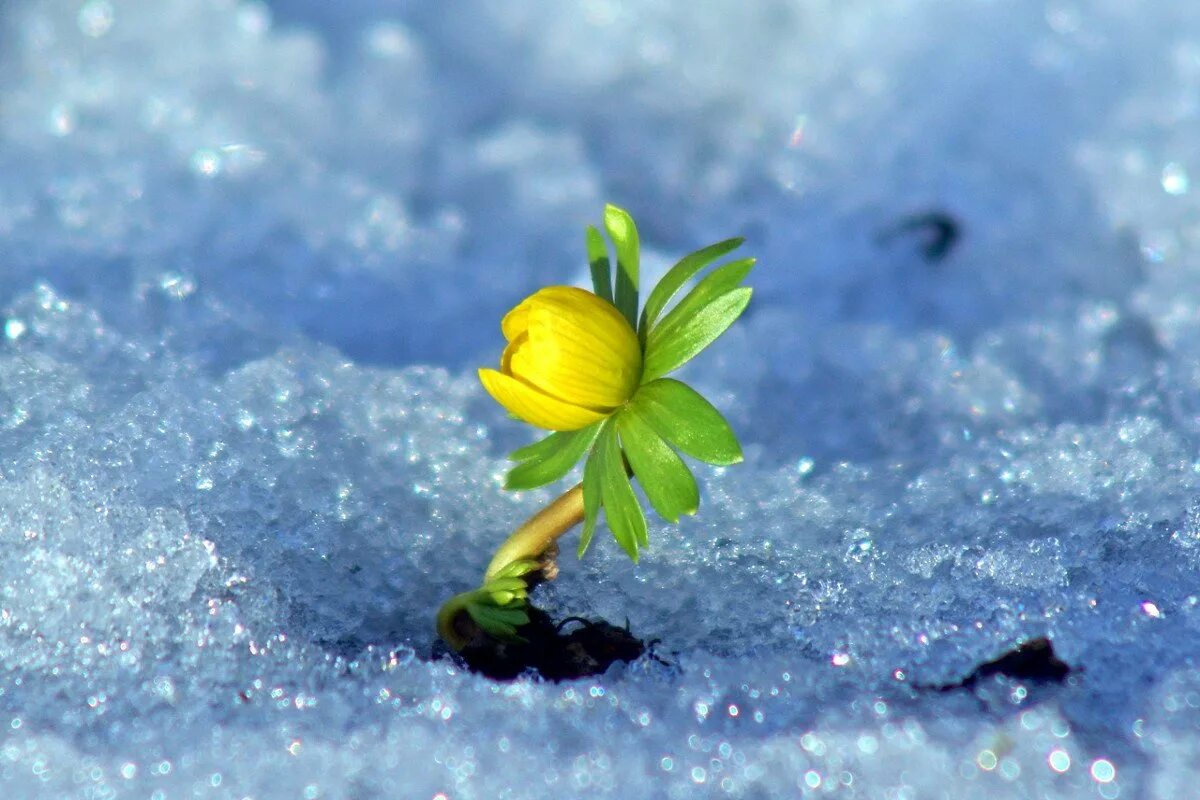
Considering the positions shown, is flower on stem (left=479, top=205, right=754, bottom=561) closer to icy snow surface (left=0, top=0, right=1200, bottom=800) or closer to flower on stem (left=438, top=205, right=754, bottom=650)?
flower on stem (left=438, top=205, right=754, bottom=650)

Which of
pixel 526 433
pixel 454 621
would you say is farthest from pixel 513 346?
pixel 526 433

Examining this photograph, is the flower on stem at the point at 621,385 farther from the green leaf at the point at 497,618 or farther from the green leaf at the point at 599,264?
the green leaf at the point at 497,618

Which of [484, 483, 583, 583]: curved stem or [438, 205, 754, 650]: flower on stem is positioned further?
[484, 483, 583, 583]: curved stem

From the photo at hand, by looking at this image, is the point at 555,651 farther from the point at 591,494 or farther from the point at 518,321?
the point at 518,321

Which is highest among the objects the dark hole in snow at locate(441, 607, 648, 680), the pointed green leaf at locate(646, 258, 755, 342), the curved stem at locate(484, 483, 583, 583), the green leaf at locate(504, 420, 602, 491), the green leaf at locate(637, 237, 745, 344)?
A: the green leaf at locate(637, 237, 745, 344)

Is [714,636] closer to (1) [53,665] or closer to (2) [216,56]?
(1) [53,665]

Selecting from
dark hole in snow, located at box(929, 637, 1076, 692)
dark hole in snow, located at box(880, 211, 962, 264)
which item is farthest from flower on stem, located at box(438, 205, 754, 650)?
dark hole in snow, located at box(880, 211, 962, 264)
